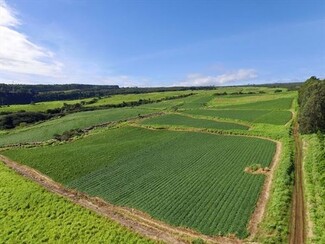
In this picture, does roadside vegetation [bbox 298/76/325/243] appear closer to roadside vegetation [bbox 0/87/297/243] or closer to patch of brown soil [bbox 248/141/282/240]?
roadside vegetation [bbox 0/87/297/243]

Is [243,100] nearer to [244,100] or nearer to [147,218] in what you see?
[244,100]

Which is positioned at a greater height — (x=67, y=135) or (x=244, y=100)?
(x=244, y=100)

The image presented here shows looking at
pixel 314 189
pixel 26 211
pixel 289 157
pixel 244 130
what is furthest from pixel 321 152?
pixel 26 211

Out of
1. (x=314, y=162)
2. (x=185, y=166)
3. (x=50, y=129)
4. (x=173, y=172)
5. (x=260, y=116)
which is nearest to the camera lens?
(x=173, y=172)

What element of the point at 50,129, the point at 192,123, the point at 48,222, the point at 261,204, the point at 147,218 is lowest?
the point at 48,222

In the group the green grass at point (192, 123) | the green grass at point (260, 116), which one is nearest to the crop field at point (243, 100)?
the green grass at point (260, 116)

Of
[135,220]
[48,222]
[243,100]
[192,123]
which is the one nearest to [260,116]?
[192,123]

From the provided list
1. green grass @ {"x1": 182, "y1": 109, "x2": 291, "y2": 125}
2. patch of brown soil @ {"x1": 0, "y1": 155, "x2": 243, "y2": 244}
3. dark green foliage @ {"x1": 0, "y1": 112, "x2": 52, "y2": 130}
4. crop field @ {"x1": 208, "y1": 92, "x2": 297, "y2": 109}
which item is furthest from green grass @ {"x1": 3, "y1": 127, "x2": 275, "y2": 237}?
crop field @ {"x1": 208, "y1": 92, "x2": 297, "y2": 109}

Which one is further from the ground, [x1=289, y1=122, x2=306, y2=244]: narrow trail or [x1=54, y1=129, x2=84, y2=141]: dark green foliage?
[x1=289, y1=122, x2=306, y2=244]: narrow trail
